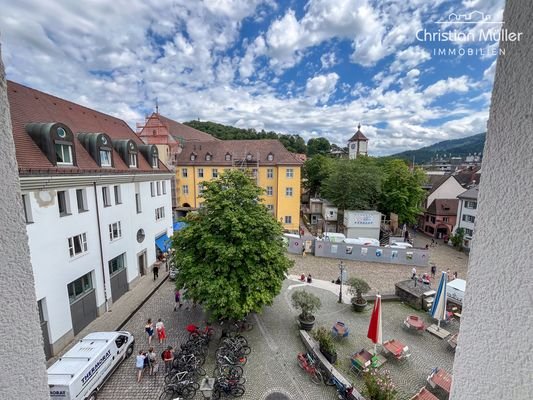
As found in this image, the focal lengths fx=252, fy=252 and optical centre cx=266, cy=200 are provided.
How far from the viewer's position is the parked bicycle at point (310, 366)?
8.93m

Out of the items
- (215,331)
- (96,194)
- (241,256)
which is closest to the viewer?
(241,256)

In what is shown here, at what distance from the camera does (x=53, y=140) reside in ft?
35.3

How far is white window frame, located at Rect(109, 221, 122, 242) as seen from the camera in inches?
540

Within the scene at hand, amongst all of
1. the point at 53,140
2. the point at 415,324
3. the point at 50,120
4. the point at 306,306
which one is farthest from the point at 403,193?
the point at 50,120

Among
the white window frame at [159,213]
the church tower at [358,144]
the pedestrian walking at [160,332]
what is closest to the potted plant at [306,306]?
the pedestrian walking at [160,332]

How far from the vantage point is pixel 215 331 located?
11695 mm

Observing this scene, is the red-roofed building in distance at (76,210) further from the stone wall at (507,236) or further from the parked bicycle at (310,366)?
the stone wall at (507,236)

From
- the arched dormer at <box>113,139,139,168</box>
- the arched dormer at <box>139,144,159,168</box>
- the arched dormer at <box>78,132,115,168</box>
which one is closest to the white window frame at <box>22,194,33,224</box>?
the arched dormer at <box>78,132,115,168</box>

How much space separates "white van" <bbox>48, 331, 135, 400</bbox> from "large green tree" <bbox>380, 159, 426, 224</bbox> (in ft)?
105

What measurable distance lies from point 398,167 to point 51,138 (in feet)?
120

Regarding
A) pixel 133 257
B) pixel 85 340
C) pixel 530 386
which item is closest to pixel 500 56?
pixel 530 386

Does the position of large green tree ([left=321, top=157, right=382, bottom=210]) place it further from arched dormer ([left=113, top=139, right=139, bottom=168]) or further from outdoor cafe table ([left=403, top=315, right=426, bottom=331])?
arched dormer ([left=113, top=139, right=139, bottom=168])

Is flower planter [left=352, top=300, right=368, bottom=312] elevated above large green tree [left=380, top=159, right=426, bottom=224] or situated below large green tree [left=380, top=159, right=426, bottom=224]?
below

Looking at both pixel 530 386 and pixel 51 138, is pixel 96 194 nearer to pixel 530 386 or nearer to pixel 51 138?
pixel 51 138
